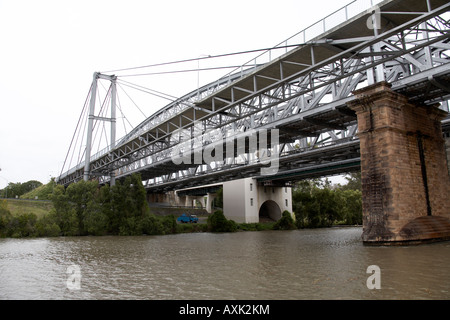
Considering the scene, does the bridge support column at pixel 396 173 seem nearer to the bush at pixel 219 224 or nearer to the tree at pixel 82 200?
the bush at pixel 219 224

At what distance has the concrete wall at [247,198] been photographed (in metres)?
49.0

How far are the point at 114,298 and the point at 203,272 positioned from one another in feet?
11.7

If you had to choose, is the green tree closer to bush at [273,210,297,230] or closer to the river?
the river

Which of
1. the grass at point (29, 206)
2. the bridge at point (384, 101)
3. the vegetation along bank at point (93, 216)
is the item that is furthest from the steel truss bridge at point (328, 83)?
the grass at point (29, 206)

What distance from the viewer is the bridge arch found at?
176ft

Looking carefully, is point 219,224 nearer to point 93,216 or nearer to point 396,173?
point 93,216

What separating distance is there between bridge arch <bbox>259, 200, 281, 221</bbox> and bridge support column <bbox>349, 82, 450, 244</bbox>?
34.8 meters

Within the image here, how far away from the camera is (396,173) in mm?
16734

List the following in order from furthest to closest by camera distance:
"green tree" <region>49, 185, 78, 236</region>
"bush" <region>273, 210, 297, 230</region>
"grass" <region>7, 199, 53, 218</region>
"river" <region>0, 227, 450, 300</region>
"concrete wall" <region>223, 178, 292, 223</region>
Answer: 1. "concrete wall" <region>223, 178, 292, 223</region>
2. "bush" <region>273, 210, 297, 230</region>
3. "grass" <region>7, 199, 53, 218</region>
4. "green tree" <region>49, 185, 78, 236</region>
5. "river" <region>0, 227, 450, 300</region>

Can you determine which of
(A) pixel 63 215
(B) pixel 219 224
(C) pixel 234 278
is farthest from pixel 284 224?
(C) pixel 234 278

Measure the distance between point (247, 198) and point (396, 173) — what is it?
33159 mm

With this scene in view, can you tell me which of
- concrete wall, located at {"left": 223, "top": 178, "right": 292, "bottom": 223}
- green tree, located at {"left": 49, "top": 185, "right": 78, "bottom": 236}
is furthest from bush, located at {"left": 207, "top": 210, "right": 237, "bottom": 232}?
green tree, located at {"left": 49, "top": 185, "right": 78, "bottom": 236}

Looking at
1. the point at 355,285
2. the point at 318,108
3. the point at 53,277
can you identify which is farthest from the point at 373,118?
the point at 53,277
